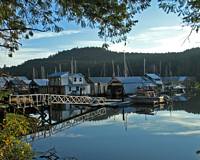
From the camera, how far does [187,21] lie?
326 inches

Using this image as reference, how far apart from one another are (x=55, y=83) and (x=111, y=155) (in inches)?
2076

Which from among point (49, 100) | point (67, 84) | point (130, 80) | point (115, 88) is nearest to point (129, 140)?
point (49, 100)

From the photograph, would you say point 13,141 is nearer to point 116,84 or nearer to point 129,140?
point 129,140

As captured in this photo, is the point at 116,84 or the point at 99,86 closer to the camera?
the point at 116,84

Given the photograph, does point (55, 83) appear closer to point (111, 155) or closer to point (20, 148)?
point (111, 155)

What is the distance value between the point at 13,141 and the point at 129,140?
22513 millimetres

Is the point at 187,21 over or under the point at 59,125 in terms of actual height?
over

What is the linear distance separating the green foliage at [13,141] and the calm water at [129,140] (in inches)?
618

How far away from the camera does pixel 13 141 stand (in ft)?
21.7

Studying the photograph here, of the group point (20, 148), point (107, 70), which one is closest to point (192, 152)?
point (20, 148)

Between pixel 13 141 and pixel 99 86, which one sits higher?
pixel 99 86

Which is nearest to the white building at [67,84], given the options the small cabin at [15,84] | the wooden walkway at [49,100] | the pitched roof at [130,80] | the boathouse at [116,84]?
the boathouse at [116,84]

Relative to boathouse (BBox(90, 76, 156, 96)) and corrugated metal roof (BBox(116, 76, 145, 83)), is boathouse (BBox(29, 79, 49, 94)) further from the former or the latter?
corrugated metal roof (BBox(116, 76, 145, 83))

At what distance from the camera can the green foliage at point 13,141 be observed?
6488 mm
